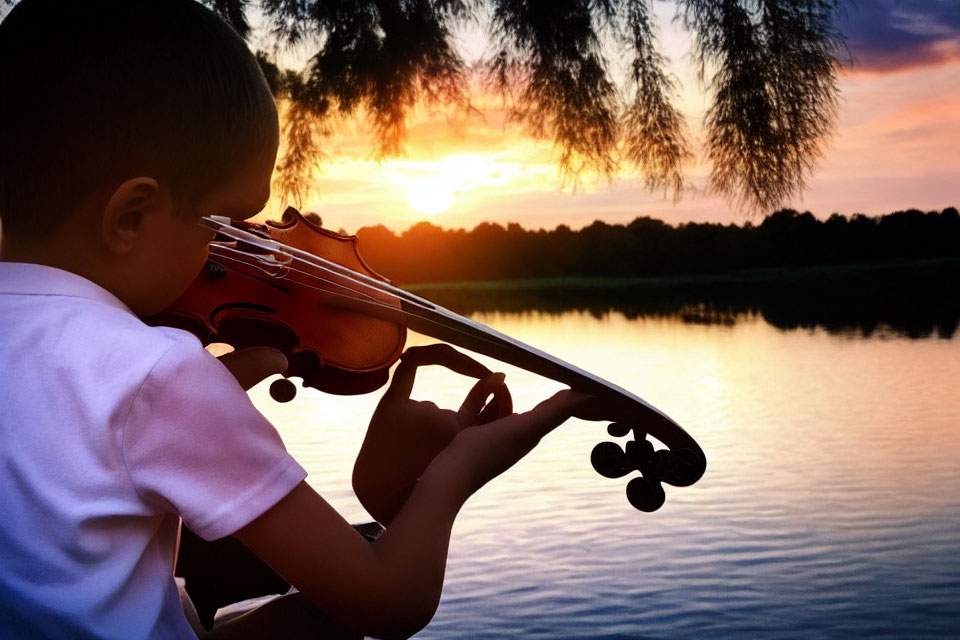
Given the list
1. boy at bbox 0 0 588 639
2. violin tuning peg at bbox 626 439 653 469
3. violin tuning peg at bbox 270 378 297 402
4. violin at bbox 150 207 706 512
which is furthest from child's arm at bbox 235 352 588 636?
violin tuning peg at bbox 270 378 297 402

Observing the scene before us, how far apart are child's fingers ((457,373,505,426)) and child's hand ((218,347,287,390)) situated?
33cm

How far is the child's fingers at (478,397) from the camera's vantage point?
53.2 inches

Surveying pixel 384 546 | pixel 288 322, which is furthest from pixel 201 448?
pixel 288 322

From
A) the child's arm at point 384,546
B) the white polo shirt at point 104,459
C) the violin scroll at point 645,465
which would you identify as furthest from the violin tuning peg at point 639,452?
the white polo shirt at point 104,459

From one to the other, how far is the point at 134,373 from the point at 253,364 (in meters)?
0.66

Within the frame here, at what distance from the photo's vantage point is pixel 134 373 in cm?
90

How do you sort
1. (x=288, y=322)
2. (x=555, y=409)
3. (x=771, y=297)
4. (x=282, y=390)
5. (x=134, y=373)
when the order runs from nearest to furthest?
1. (x=134, y=373)
2. (x=555, y=409)
3. (x=282, y=390)
4. (x=288, y=322)
5. (x=771, y=297)

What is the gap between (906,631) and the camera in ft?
16.5

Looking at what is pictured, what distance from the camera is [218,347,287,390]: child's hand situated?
5.00 feet

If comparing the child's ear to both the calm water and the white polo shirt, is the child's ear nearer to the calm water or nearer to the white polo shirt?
the white polo shirt

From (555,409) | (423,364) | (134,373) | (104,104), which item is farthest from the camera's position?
(423,364)

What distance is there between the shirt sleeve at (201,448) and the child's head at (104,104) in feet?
0.67

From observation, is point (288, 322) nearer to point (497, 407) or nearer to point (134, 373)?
point (497, 407)

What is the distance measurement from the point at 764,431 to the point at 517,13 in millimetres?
9632
